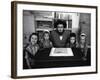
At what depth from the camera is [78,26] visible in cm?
163

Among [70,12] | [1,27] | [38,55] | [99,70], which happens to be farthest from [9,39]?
[99,70]

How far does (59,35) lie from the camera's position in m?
1.57

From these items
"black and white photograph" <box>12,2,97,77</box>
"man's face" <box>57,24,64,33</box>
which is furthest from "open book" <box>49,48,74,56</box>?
"man's face" <box>57,24,64,33</box>

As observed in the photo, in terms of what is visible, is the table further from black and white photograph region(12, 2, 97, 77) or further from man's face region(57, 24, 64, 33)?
man's face region(57, 24, 64, 33)

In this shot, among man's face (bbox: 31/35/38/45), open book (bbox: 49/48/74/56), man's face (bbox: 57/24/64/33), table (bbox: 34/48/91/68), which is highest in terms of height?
man's face (bbox: 57/24/64/33)

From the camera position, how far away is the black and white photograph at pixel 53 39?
1447mm

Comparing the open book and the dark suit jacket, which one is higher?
the dark suit jacket

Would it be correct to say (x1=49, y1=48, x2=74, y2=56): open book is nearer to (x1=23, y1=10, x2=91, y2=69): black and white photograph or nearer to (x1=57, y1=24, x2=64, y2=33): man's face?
(x1=23, y1=10, x2=91, y2=69): black and white photograph

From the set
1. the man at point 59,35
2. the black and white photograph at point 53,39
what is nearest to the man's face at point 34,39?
the black and white photograph at point 53,39

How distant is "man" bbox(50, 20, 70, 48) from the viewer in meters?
1.55

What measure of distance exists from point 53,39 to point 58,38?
38 millimetres

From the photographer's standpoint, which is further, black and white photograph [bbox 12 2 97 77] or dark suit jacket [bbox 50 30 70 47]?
dark suit jacket [bbox 50 30 70 47]

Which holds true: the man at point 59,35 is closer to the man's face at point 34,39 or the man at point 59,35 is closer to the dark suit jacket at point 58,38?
the dark suit jacket at point 58,38

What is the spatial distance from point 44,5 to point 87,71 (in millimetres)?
556
